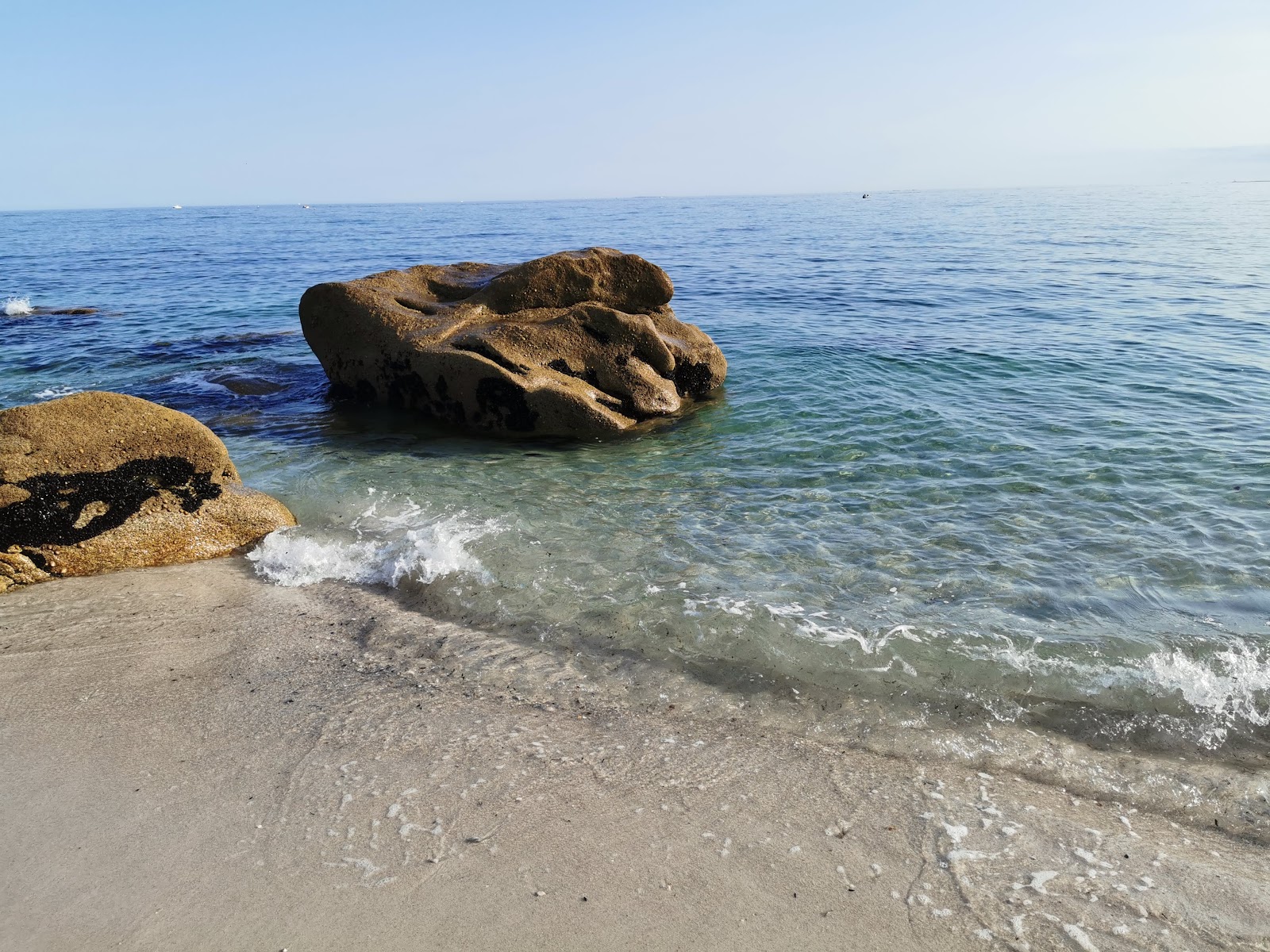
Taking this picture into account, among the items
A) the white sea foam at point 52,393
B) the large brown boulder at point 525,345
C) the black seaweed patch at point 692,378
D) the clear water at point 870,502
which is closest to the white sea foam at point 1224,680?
the clear water at point 870,502

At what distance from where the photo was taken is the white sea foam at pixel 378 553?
5965 mm

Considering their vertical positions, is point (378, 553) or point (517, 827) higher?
point (517, 827)

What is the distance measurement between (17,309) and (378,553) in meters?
18.8

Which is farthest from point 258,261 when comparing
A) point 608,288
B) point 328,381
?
point 608,288

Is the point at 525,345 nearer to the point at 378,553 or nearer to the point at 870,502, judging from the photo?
the point at 378,553

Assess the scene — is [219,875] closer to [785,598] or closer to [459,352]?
[785,598]

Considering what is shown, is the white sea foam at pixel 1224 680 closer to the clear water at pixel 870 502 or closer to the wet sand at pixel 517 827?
the clear water at pixel 870 502

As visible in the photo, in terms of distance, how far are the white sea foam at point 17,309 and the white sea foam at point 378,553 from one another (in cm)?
1722

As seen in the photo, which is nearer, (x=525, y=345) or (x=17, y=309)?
(x=525, y=345)

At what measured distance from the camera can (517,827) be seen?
339 centimetres

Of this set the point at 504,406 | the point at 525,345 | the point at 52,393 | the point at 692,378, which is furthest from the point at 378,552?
the point at 52,393

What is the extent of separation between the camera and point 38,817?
3439 mm

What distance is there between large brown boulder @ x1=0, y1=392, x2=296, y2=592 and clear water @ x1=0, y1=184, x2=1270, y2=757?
0.68 m

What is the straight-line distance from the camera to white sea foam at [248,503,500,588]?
596cm
